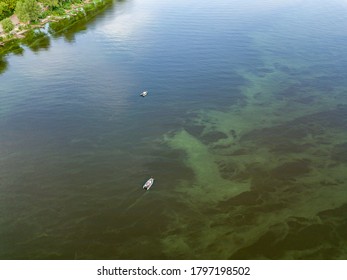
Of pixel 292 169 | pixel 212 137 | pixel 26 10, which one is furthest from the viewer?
pixel 26 10

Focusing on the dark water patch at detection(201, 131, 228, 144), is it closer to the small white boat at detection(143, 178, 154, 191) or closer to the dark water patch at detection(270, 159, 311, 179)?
the dark water patch at detection(270, 159, 311, 179)

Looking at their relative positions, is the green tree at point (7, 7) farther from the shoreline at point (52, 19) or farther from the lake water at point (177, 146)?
the lake water at point (177, 146)

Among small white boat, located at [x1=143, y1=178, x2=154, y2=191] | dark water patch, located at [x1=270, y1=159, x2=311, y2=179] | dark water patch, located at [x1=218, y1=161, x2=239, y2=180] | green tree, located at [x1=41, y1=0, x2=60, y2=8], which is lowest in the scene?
dark water patch, located at [x1=270, y1=159, x2=311, y2=179]

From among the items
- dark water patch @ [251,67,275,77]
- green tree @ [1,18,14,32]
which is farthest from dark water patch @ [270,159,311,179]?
green tree @ [1,18,14,32]

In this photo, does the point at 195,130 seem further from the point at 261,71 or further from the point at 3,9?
the point at 3,9

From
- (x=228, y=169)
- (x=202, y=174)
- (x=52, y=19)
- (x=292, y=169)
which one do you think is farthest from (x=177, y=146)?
(x=52, y=19)

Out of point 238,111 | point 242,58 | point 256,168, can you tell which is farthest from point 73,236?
point 242,58
